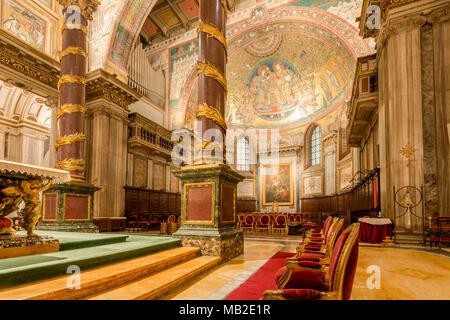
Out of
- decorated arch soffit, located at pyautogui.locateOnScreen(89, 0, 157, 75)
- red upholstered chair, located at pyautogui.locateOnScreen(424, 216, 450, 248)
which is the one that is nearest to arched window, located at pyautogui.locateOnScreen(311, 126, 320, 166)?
red upholstered chair, located at pyautogui.locateOnScreen(424, 216, 450, 248)

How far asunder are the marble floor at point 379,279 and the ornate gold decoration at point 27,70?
998cm

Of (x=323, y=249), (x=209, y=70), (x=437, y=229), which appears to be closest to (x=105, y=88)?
(x=209, y=70)

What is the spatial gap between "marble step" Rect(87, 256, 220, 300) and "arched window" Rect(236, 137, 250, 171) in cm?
1782

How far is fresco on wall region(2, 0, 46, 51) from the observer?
30.7 ft

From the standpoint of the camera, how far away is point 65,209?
594cm

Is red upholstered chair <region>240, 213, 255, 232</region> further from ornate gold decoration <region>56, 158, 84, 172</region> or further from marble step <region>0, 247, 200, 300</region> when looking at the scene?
marble step <region>0, 247, 200, 300</region>

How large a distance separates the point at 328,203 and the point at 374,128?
24.6ft

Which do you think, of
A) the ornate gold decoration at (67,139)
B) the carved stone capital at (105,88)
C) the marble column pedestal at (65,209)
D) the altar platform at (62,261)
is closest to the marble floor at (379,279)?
the altar platform at (62,261)

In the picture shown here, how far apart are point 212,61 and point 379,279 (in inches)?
166

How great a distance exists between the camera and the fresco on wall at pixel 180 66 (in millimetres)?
17281

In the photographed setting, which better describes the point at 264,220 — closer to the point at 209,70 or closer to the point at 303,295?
the point at 209,70

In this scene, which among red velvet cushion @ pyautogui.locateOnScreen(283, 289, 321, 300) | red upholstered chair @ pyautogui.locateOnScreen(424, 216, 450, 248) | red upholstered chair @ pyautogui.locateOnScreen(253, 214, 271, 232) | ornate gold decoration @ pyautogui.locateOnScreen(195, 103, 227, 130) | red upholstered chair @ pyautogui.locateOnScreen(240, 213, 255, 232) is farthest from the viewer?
red upholstered chair @ pyautogui.locateOnScreen(240, 213, 255, 232)

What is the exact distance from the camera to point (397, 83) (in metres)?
7.29

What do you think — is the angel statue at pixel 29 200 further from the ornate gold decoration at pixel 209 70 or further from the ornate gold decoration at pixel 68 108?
the ornate gold decoration at pixel 68 108
